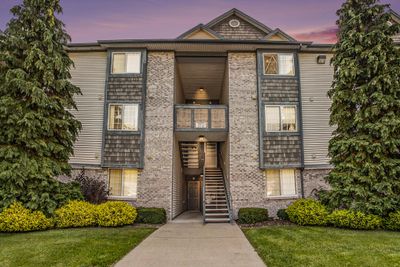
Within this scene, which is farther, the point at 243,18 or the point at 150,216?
the point at 243,18

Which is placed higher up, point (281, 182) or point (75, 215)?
point (281, 182)

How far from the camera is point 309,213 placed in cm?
1041

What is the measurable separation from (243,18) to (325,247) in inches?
532

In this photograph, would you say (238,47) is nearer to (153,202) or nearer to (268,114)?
(268,114)

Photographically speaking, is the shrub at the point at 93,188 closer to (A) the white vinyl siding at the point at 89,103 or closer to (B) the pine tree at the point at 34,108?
(A) the white vinyl siding at the point at 89,103

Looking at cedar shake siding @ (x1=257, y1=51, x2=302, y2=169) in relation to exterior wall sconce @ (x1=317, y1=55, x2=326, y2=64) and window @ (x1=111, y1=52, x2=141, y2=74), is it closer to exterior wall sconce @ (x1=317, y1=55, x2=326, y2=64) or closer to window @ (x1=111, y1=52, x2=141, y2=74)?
exterior wall sconce @ (x1=317, y1=55, x2=326, y2=64)

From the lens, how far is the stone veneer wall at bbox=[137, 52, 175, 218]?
12852 millimetres

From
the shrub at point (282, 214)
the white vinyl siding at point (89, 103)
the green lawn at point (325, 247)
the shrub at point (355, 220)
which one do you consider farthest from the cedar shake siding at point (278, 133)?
the white vinyl siding at point (89, 103)

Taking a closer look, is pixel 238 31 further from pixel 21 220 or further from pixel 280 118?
pixel 21 220

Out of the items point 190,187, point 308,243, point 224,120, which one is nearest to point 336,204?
point 308,243

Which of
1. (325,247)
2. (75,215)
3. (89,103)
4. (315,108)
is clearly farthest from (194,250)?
(315,108)

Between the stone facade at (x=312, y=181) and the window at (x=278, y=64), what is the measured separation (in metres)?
5.80

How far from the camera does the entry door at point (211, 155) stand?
1896cm

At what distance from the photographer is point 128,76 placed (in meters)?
13.7
